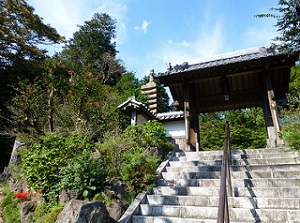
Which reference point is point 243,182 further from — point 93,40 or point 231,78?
point 93,40

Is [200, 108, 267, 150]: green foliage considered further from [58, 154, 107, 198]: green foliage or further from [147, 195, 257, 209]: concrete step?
[58, 154, 107, 198]: green foliage

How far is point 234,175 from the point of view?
4.38 meters

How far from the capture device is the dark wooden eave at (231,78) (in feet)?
21.9

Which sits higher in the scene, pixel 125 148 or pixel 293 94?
pixel 293 94

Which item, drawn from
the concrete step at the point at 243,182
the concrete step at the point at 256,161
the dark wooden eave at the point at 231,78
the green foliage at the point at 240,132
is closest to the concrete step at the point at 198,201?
the concrete step at the point at 243,182

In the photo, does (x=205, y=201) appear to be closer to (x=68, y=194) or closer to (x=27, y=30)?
(x=68, y=194)

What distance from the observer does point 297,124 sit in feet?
17.2

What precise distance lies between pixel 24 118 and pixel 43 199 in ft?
9.76

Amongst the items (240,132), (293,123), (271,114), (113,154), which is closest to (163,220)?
(113,154)

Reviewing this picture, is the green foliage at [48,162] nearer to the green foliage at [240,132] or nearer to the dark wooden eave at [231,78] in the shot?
the dark wooden eave at [231,78]

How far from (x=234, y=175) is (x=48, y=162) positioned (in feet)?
14.2

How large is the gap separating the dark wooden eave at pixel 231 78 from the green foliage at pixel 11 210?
6181 millimetres

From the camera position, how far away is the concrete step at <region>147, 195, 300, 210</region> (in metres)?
3.28

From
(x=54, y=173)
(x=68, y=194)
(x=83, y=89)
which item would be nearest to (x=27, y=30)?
(x=83, y=89)
